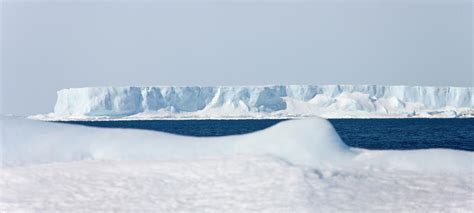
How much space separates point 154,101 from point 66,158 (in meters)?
86.2

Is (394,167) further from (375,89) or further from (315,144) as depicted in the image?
(375,89)

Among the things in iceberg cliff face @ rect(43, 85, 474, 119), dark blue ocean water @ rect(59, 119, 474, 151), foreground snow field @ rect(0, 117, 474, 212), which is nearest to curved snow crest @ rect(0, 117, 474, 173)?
foreground snow field @ rect(0, 117, 474, 212)

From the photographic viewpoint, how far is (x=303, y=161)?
1205 cm

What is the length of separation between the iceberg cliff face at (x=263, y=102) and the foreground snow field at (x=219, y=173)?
3278 inches

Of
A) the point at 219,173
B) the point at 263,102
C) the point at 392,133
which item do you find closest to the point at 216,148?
the point at 219,173

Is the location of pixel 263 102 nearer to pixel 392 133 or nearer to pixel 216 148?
pixel 392 133

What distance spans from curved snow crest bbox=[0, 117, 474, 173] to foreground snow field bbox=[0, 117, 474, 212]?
0.8 inches

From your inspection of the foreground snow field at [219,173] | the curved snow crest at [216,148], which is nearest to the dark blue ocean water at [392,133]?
the curved snow crest at [216,148]

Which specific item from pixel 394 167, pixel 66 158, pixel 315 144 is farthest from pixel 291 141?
pixel 66 158

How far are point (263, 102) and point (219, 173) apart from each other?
3550 inches

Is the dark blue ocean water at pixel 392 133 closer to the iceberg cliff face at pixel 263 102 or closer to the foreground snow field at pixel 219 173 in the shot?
the iceberg cliff face at pixel 263 102

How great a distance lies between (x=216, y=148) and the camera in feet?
42.7

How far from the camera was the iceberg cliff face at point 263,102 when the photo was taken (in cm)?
9750

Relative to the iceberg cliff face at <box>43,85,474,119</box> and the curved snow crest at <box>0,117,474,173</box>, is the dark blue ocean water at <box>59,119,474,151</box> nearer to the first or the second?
the iceberg cliff face at <box>43,85,474,119</box>
